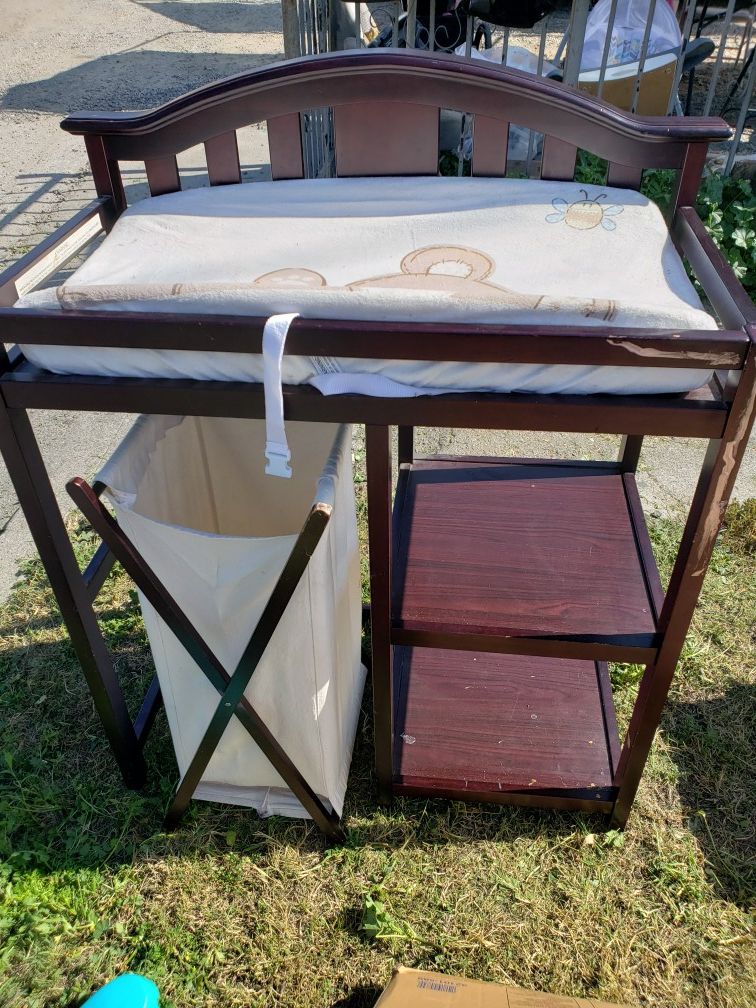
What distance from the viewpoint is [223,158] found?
190 cm

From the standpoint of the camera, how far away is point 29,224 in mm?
4973

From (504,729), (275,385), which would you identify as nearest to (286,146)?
(275,385)

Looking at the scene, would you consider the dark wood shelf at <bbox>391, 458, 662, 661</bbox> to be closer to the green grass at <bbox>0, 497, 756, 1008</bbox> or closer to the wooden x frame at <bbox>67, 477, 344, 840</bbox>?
the wooden x frame at <bbox>67, 477, 344, 840</bbox>

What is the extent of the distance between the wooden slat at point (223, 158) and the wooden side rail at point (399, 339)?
26.2 inches

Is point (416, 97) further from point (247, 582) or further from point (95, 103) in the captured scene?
point (95, 103)

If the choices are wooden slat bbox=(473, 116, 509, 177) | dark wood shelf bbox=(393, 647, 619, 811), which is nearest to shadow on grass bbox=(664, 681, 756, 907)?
dark wood shelf bbox=(393, 647, 619, 811)

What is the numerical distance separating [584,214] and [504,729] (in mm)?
1319

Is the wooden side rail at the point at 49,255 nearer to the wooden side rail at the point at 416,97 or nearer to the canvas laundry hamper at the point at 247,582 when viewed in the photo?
the wooden side rail at the point at 416,97

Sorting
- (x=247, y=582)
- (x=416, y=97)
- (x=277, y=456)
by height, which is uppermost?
(x=416, y=97)

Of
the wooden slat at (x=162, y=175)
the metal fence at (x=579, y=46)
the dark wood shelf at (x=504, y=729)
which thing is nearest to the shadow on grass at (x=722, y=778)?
the dark wood shelf at (x=504, y=729)

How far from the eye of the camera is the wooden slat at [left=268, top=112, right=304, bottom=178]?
183 centimetres

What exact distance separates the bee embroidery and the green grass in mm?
1379

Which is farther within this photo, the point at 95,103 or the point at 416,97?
the point at 95,103

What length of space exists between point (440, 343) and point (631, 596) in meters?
1.07
